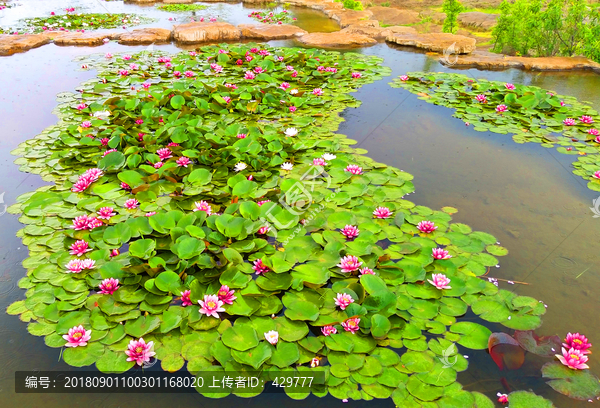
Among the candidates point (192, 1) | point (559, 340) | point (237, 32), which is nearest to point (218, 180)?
point (559, 340)

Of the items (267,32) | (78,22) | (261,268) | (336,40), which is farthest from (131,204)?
(78,22)

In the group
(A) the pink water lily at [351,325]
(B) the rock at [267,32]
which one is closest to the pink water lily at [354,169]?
(A) the pink water lily at [351,325]

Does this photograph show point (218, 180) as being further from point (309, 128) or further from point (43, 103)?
point (43, 103)

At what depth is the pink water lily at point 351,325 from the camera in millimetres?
1886

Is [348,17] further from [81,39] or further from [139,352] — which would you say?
[139,352]

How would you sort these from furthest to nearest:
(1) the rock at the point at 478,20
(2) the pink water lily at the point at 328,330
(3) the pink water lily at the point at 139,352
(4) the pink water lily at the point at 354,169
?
(1) the rock at the point at 478,20 → (4) the pink water lily at the point at 354,169 → (2) the pink water lily at the point at 328,330 → (3) the pink water lily at the point at 139,352

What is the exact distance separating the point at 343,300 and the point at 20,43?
8.44 m

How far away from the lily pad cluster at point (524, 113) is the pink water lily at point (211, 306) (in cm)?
326

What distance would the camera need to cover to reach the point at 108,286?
204 centimetres

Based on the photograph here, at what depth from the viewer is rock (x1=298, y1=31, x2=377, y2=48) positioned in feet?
24.7

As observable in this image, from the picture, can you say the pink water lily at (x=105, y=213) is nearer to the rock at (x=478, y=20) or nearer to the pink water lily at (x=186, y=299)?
the pink water lily at (x=186, y=299)

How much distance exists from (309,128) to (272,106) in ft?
2.38

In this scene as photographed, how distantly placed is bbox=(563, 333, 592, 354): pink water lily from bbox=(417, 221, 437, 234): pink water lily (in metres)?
0.97

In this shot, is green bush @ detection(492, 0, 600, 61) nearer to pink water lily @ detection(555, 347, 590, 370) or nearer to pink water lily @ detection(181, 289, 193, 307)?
pink water lily @ detection(555, 347, 590, 370)
